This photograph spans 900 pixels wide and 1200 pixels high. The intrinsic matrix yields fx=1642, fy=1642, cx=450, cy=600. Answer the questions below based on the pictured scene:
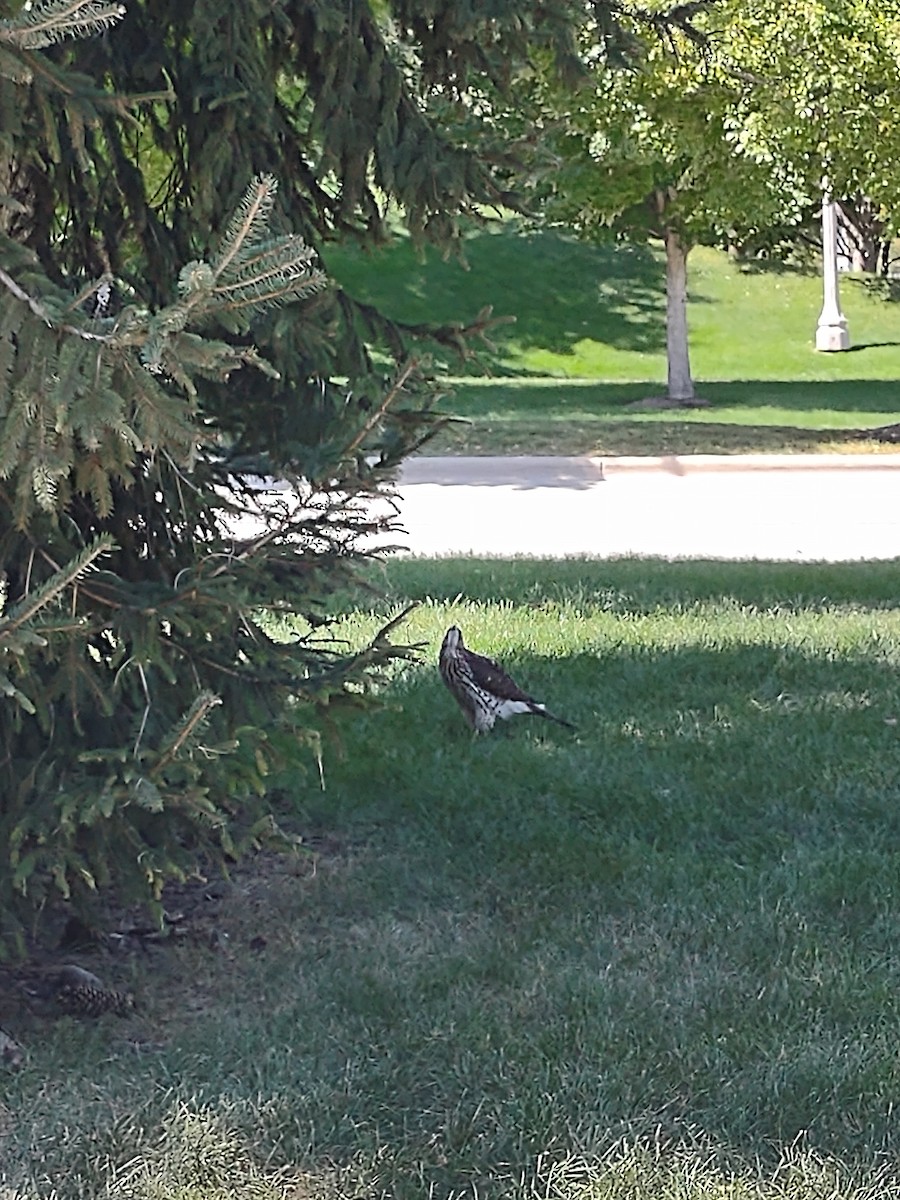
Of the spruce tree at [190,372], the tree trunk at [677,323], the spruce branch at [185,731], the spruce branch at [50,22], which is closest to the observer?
the spruce branch at [50,22]

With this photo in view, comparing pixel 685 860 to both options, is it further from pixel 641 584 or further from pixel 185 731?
pixel 641 584

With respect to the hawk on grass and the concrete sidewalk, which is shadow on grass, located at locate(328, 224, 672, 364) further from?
the hawk on grass

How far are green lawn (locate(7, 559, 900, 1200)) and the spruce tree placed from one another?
0.40m

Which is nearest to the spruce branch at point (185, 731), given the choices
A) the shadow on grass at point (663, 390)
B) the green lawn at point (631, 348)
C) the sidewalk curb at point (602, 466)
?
the sidewalk curb at point (602, 466)

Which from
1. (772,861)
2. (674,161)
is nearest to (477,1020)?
(772,861)

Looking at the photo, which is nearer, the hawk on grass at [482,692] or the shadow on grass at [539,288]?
the hawk on grass at [482,692]

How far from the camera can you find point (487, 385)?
27.0 m

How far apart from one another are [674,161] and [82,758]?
18.4m

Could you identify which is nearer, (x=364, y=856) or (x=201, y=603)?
(x=201, y=603)

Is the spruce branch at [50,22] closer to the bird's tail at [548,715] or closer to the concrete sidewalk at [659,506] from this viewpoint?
the bird's tail at [548,715]

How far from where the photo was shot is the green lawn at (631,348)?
778 inches

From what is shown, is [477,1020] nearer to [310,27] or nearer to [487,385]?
[310,27]

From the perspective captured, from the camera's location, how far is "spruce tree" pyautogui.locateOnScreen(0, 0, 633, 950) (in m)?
2.94

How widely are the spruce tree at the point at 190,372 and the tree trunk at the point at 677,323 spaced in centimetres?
1868
